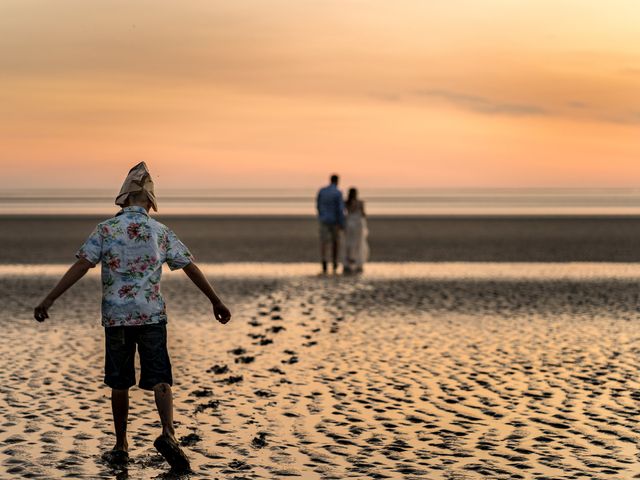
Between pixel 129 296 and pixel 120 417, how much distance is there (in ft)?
2.59

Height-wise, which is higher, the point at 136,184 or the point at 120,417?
the point at 136,184

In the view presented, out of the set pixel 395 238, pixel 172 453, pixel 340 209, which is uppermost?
pixel 340 209

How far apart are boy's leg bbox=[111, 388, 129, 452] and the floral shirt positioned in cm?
49

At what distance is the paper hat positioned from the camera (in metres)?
6.49

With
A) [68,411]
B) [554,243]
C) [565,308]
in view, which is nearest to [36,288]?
[565,308]

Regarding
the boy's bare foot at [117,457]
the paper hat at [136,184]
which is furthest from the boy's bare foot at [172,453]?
the paper hat at [136,184]

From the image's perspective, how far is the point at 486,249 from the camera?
29.4 m

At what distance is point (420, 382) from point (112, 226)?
11.9 ft

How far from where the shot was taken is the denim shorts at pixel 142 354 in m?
6.38

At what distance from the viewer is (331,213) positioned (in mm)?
21969

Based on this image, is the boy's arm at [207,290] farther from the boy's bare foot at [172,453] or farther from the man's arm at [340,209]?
the man's arm at [340,209]

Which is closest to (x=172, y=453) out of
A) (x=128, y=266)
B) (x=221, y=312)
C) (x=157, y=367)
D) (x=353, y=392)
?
(x=157, y=367)

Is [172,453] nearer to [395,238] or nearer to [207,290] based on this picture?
[207,290]

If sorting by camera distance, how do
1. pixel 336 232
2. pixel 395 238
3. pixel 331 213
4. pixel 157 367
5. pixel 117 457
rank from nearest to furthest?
pixel 117 457, pixel 157 367, pixel 331 213, pixel 336 232, pixel 395 238
